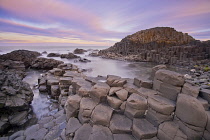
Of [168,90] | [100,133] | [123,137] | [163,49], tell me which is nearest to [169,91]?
[168,90]

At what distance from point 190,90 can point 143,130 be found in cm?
165

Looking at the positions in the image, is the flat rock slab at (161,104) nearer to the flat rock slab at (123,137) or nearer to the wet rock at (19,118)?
the flat rock slab at (123,137)

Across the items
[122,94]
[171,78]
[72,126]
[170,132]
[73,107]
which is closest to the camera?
[170,132]

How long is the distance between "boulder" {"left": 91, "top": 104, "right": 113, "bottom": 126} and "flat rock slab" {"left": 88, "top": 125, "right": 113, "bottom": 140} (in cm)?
14

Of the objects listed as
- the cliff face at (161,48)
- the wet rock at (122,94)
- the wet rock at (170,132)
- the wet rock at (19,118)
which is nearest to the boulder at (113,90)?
the wet rock at (122,94)

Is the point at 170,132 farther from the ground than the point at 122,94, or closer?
closer

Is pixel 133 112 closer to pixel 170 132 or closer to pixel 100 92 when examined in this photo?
pixel 170 132

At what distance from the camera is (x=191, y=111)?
2.38 m

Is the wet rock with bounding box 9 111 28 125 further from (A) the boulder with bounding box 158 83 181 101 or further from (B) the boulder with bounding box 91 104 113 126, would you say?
(A) the boulder with bounding box 158 83 181 101

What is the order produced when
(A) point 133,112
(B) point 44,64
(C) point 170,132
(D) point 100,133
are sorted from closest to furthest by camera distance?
(C) point 170,132
(D) point 100,133
(A) point 133,112
(B) point 44,64

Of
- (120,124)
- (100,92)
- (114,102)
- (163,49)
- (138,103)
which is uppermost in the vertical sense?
(163,49)

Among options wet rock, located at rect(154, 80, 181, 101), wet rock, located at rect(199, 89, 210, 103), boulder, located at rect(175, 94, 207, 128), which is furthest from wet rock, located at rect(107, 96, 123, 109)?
wet rock, located at rect(199, 89, 210, 103)

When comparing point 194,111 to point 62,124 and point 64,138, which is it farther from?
point 62,124

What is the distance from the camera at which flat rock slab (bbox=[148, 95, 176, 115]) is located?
2.75 meters
